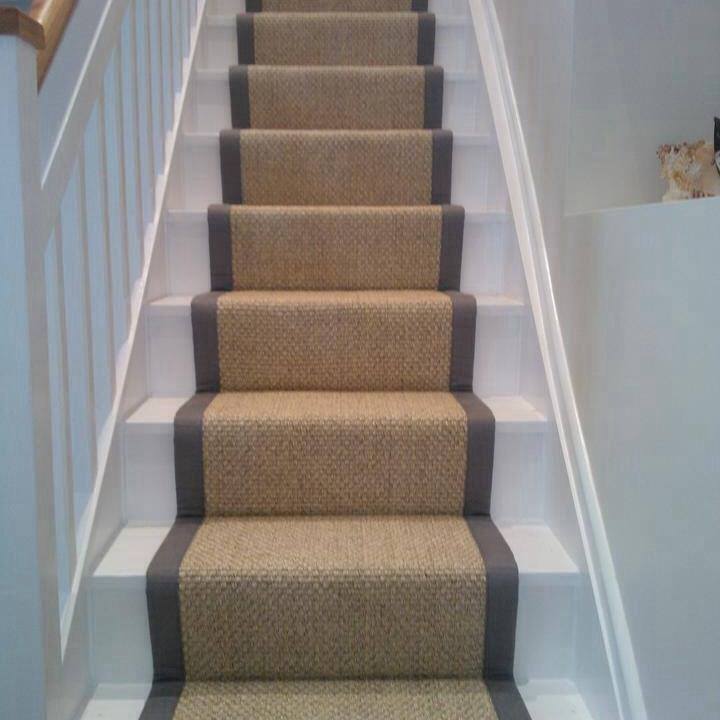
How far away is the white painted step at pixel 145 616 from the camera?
113 cm

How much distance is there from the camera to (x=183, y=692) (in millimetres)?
1110

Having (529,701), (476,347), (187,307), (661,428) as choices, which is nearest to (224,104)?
(187,307)

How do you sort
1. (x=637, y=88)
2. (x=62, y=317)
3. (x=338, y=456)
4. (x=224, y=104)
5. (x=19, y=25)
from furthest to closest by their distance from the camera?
(x=224, y=104) → (x=338, y=456) → (x=637, y=88) → (x=62, y=317) → (x=19, y=25)

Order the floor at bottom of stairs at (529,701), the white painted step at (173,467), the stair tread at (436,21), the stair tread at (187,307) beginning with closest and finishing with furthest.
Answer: the floor at bottom of stairs at (529,701), the white painted step at (173,467), the stair tread at (187,307), the stair tread at (436,21)

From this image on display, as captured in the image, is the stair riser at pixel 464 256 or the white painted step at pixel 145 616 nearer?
the white painted step at pixel 145 616

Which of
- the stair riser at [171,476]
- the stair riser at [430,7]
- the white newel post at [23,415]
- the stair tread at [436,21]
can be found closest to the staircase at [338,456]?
the stair riser at [171,476]

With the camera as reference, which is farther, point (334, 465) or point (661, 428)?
point (334, 465)

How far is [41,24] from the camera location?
2.99 ft

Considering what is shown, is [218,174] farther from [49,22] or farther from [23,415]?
[23,415]

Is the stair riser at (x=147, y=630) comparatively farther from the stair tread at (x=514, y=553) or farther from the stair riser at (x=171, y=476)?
the stair riser at (x=171, y=476)

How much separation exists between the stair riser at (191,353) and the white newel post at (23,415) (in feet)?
1.77

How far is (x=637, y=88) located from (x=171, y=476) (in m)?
1.06

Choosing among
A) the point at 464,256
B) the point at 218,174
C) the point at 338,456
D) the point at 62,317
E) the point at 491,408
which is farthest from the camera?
the point at 218,174

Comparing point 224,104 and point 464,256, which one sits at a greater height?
point 224,104
